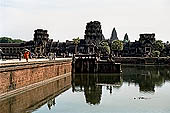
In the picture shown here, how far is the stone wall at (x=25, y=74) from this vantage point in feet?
117

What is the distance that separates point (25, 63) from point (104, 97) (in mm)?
10973

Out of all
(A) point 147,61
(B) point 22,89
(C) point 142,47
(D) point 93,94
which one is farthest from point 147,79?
(C) point 142,47

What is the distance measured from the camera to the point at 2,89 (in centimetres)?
3500

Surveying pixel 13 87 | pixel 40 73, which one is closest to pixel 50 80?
pixel 40 73

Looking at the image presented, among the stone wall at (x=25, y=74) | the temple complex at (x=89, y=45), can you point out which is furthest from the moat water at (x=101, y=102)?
the temple complex at (x=89, y=45)

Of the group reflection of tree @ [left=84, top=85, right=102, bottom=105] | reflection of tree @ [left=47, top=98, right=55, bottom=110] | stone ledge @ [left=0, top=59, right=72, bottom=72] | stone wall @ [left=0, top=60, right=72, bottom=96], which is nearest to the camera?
stone ledge @ [left=0, top=59, right=72, bottom=72]

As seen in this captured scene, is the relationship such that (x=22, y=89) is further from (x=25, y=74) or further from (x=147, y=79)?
(x=147, y=79)

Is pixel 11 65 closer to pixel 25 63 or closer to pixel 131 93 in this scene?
pixel 25 63

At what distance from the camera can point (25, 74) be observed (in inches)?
1681

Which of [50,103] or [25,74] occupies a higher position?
[25,74]

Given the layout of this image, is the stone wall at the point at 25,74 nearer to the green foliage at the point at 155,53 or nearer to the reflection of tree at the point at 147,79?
the reflection of tree at the point at 147,79

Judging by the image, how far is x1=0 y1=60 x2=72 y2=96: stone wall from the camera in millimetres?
35688

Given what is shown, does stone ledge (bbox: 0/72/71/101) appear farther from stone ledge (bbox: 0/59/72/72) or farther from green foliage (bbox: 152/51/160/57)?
green foliage (bbox: 152/51/160/57)

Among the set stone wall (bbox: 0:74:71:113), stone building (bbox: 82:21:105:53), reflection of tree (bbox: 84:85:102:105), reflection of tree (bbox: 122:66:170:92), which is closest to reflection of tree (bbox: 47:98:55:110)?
stone wall (bbox: 0:74:71:113)
